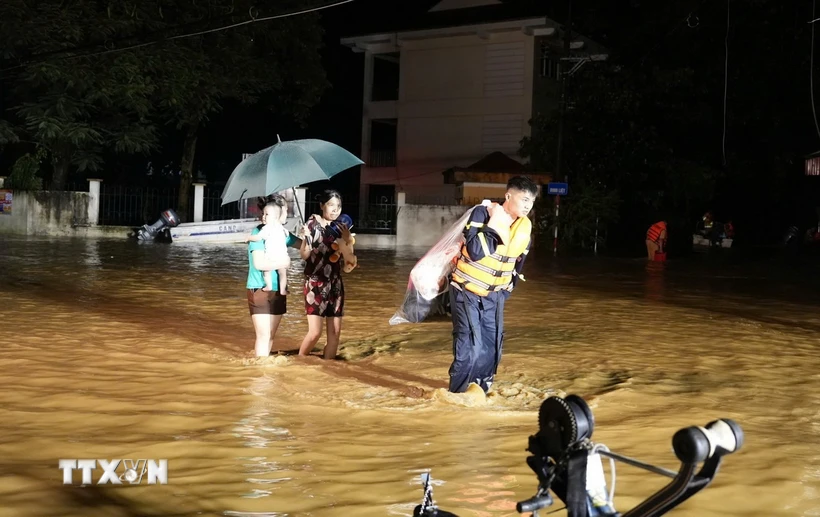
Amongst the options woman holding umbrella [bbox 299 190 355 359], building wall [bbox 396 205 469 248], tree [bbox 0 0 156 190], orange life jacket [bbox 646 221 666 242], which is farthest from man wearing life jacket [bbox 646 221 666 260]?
woman holding umbrella [bbox 299 190 355 359]

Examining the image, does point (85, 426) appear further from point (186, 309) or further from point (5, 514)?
point (186, 309)

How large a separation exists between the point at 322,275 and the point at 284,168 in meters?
1.03

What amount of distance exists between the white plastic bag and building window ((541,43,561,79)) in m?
29.6

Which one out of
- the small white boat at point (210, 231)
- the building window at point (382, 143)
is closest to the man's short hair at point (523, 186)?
the small white boat at point (210, 231)

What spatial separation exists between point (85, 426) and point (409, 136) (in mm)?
34195

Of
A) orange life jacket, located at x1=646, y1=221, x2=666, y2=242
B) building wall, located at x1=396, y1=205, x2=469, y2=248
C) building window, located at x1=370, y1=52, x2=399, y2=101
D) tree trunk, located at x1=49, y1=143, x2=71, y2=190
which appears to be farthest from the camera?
A: building window, located at x1=370, y1=52, x2=399, y2=101

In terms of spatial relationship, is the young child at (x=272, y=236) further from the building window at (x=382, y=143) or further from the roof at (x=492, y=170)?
the building window at (x=382, y=143)

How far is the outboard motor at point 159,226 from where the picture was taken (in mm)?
30625

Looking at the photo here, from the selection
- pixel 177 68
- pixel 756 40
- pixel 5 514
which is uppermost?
pixel 756 40

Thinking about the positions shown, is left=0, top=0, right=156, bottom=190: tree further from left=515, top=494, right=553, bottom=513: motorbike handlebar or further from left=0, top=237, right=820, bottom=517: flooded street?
left=515, top=494, right=553, bottom=513: motorbike handlebar

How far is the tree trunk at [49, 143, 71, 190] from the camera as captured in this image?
33.3 m

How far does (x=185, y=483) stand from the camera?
5.12m

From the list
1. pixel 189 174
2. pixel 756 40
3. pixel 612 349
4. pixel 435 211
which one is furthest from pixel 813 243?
pixel 612 349

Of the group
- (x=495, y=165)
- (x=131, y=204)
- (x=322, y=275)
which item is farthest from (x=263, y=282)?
(x=131, y=204)
